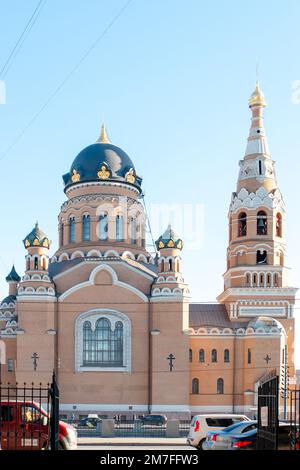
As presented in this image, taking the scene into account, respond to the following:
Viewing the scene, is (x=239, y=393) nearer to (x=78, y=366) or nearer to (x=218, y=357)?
(x=218, y=357)

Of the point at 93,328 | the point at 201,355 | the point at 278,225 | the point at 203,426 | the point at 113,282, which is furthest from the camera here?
the point at 278,225

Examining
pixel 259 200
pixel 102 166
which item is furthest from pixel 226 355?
pixel 102 166

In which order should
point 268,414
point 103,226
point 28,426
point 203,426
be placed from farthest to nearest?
1. point 103,226
2. point 203,426
3. point 28,426
4. point 268,414

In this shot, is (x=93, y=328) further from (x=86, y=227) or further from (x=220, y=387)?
(x=220, y=387)

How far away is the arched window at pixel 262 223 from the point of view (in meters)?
52.9

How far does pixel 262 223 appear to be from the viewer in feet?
174

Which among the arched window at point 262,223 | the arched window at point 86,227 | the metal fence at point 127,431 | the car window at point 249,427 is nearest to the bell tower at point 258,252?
the arched window at point 262,223

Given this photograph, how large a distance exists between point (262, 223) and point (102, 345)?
14.0 m

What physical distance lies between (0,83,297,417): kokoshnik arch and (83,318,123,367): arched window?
7 cm

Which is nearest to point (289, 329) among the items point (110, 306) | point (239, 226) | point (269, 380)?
point (239, 226)

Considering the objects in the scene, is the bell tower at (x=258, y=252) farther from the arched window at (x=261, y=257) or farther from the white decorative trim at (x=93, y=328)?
the white decorative trim at (x=93, y=328)
